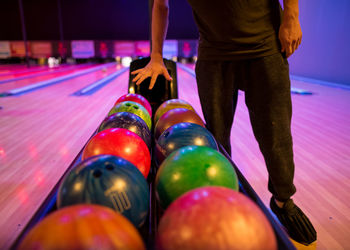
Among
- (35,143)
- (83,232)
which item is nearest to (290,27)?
(83,232)

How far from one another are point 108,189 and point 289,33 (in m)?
0.80

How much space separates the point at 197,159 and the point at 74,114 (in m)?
2.44

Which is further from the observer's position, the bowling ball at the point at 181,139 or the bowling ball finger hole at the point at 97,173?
the bowling ball at the point at 181,139

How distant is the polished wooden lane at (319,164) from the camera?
1.14m

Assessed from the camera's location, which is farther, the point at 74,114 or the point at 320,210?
the point at 74,114

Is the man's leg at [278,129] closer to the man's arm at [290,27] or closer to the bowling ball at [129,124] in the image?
the man's arm at [290,27]

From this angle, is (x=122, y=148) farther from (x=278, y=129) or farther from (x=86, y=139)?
(x=86, y=139)

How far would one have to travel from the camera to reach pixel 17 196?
1.33 m

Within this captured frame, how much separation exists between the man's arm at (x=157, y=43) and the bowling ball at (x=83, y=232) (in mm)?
829

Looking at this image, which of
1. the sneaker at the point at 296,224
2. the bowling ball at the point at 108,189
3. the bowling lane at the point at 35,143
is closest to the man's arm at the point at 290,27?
the sneaker at the point at 296,224

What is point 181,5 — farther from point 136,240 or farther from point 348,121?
point 136,240

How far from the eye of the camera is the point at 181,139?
103 cm

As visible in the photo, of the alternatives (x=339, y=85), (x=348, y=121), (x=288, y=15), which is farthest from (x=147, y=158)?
(x=339, y=85)

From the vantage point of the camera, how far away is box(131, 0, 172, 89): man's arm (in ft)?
4.23
